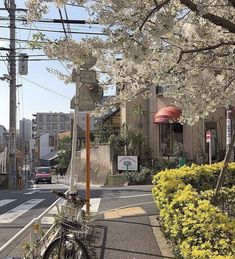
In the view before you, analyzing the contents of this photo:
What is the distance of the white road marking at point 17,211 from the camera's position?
12544mm

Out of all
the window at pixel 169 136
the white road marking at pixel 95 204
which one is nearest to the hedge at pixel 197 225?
the white road marking at pixel 95 204

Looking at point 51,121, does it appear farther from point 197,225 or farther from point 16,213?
point 197,225

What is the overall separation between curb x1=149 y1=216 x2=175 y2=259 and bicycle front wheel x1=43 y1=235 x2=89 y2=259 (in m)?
1.78

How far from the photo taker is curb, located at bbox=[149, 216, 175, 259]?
24.7ft

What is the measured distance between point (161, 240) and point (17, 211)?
6.79 meters

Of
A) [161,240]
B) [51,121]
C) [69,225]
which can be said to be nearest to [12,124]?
[161,240]

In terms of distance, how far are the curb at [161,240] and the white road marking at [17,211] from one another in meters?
3.81

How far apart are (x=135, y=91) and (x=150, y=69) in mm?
818

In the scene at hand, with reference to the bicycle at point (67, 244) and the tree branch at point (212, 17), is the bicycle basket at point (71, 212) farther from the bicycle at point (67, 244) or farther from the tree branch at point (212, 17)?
the tree branch at point (212, 17)

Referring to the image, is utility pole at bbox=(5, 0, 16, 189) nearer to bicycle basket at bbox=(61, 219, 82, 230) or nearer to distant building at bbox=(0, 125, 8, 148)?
distant building at bbox=(0, 125, 8, 148)

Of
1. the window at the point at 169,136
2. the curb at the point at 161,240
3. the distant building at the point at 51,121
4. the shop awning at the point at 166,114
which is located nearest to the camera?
the curb at the point at 161,240

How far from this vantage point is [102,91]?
9320 mm

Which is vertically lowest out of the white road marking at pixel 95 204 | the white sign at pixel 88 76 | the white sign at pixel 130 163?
the white road marking at pixel 95 204

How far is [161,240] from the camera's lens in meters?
8.53
